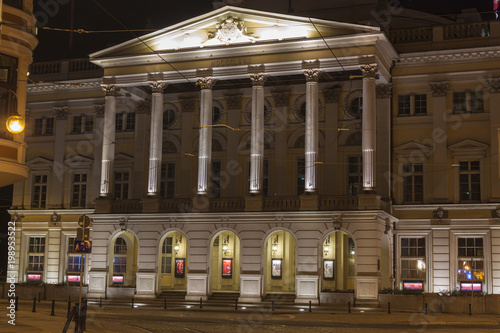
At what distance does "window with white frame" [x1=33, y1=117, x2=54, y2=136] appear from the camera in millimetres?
53406

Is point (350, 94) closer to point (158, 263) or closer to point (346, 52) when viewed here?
point (346, 52)

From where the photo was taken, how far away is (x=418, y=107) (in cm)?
4491

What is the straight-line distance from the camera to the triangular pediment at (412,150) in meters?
44.2

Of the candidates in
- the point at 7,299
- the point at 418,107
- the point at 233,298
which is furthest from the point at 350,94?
the point at 7,299

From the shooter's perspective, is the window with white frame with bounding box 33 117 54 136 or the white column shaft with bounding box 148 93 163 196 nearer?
the white column shaft with bounding box 148 93 163 196

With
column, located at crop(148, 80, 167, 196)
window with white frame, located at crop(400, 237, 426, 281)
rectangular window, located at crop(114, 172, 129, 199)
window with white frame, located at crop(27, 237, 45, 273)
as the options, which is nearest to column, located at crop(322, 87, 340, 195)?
window with white frame, located at crop(400, 237, 426, 281)

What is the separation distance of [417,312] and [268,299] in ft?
28.8

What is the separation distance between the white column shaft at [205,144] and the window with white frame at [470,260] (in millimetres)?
15090

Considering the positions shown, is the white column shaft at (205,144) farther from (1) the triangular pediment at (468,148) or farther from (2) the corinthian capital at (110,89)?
(1) the triangular pediment at (468,148)

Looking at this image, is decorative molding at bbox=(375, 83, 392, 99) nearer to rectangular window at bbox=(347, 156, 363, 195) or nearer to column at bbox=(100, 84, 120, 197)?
rectangular window at bbox=(347, 156, 363, 195)

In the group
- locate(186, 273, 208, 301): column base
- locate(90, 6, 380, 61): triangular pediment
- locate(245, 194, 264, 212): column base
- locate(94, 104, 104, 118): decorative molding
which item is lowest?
locate(186, 273, 208, 301): column base

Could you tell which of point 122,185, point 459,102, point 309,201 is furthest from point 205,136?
point 459,102

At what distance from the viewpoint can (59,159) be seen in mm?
52312

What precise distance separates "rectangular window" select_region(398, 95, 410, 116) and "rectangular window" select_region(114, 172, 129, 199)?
18490 mm
